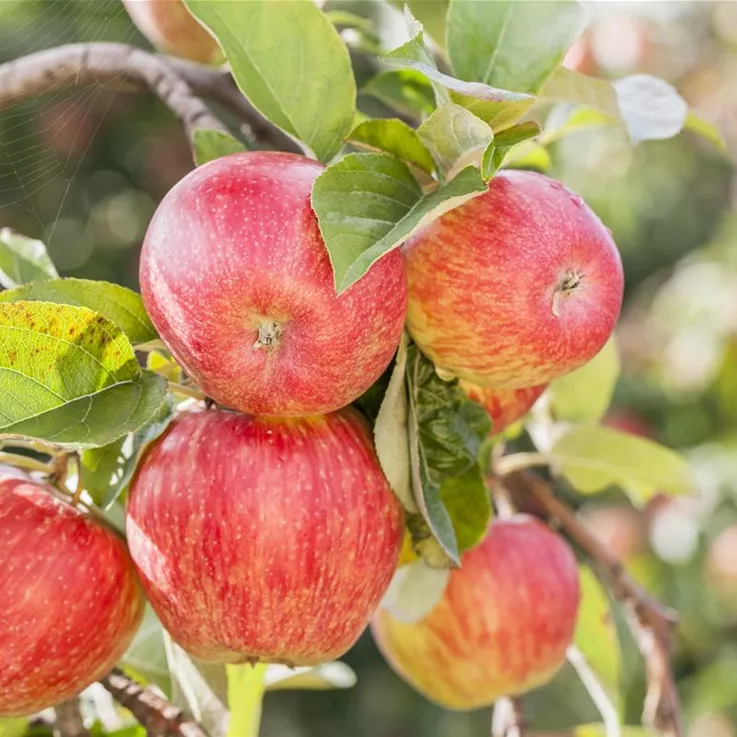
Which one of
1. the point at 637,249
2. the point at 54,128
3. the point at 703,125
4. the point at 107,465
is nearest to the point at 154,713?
A: the point at 107,465

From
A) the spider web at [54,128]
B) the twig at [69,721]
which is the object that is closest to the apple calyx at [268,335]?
the twig at [69,721]

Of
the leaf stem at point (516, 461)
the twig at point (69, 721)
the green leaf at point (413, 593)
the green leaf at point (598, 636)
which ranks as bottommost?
the green leaf at point (598, 636)

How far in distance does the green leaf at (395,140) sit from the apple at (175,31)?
44 cm

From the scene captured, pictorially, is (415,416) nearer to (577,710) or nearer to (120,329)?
(120,329)

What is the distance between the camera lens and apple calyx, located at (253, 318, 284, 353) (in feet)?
1.86

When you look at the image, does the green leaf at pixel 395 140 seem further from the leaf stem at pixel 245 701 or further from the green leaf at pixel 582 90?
the leaf stem at pixel 245 701

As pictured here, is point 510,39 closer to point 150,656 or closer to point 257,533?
point 257,533

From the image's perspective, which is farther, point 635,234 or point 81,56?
point 635,234

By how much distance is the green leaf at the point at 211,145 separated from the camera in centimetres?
69

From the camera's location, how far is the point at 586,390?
3.52ft

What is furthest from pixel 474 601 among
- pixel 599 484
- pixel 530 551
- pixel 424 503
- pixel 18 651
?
pixel 18 651

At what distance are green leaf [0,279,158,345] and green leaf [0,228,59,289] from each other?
124 mm

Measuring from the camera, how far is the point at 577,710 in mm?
2391

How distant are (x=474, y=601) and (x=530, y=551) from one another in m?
0.07
